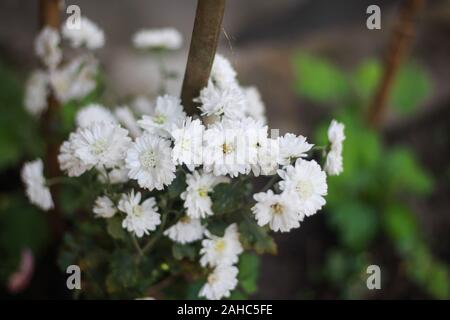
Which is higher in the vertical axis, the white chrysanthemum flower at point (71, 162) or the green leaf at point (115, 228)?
the white chrysanthemum flower at point (71, 162)

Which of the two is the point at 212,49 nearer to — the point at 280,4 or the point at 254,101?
the point at 254,101

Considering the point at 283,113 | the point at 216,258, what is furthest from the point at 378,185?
the point at 216,258

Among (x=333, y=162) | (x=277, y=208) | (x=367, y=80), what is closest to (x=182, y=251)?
(x=277, y=208)

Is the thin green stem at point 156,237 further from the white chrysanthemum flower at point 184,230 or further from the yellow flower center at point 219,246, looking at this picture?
the yellow flower center at point 219,246

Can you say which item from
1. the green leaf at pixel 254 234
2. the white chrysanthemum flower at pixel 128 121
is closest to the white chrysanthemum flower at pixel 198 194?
the green leaf at pixel 254 234

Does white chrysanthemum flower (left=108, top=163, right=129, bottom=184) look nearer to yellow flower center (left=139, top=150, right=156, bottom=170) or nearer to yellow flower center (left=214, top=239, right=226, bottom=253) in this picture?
yellow flower center (left=139, top=150, right=156, bottom=170)

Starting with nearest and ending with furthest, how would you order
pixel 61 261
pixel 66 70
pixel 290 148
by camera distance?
pixel 290 148 < pixel 61 261 < pixel 66 70
